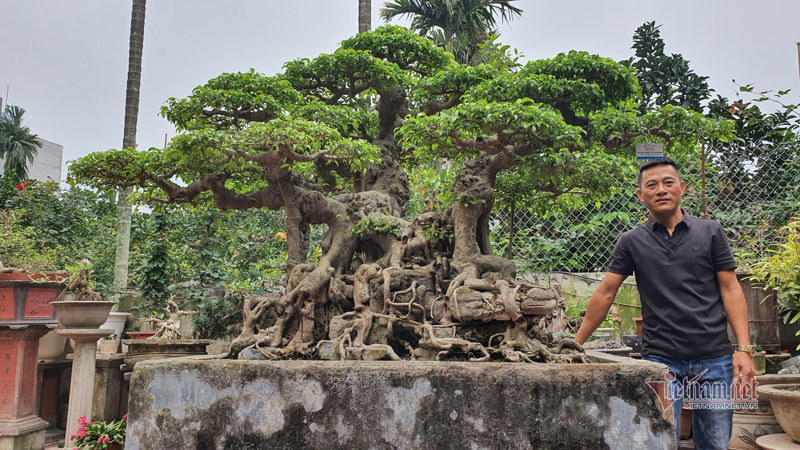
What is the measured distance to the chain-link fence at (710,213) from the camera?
6625 mm

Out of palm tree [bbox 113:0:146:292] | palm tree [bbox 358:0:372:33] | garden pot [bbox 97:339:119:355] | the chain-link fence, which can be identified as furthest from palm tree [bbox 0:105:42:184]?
the chain-link fence

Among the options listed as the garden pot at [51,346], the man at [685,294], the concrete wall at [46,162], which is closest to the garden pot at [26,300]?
the garden pot at [51,346]

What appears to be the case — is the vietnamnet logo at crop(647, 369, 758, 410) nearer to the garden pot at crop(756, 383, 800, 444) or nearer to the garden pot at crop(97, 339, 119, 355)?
the garden pot at crop(756, 383, 800, 444)

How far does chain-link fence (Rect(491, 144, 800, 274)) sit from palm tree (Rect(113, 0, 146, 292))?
19.1 ft

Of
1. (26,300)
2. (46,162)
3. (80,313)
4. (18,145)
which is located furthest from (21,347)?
(46,162)

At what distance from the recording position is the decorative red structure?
5.21 meters

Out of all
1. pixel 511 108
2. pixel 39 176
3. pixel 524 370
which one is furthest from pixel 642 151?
pixel 39 176

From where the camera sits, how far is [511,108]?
3504 mm

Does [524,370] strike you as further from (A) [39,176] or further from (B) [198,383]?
(A) [39,176]

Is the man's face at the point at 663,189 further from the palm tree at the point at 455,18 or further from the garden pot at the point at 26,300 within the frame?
the palm tree at the point at 455,18

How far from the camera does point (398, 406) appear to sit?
2.61m

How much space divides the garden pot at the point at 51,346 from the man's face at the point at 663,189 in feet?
21.1

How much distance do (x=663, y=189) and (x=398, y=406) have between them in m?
1.55

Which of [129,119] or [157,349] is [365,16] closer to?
[129,119]
